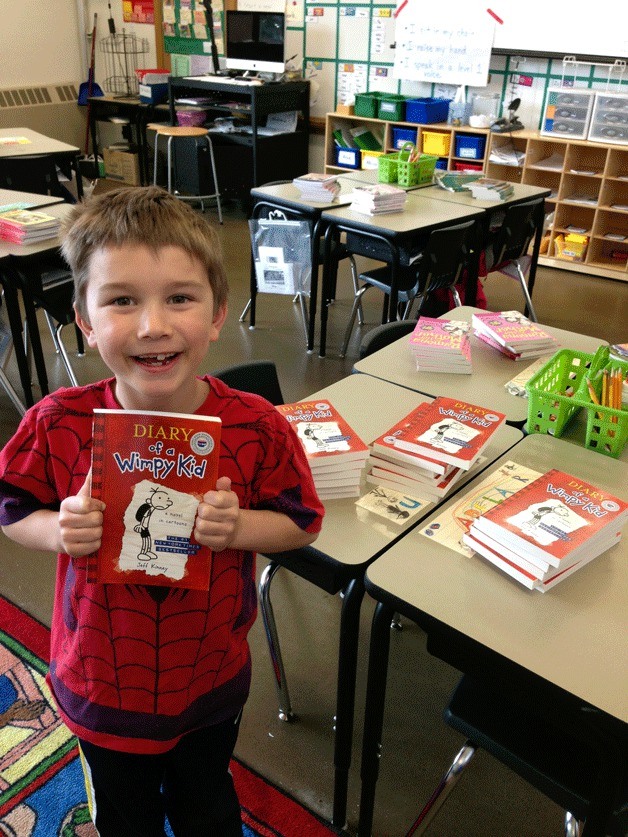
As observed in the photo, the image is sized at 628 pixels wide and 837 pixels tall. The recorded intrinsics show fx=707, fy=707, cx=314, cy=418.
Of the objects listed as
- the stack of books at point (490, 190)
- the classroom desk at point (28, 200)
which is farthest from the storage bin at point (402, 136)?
the classroom desk at point (28, 200)

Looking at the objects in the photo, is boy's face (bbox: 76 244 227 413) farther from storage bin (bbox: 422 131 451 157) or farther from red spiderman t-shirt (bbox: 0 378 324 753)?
storage bin (bbox: 422 131 451 157)

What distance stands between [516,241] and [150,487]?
3.56m

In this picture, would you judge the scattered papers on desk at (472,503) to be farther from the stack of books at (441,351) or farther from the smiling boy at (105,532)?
the stack of books at (441,351)

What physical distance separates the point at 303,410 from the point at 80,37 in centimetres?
765

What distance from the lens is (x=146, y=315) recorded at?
0.90 meters

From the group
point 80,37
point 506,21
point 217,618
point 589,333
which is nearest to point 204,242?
point 217,618

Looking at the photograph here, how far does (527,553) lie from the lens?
120cm

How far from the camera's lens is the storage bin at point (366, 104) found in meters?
6.02

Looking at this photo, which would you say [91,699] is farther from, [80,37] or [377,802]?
[80,37]

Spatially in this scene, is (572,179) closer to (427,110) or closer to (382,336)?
(427,110)

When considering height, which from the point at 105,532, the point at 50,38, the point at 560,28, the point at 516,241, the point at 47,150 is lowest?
the point at 516,241

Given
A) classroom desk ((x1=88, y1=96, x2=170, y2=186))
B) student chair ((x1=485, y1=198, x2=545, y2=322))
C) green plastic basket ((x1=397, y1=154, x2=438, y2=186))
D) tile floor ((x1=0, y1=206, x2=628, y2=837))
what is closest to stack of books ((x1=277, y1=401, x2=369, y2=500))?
tile floor ((x1=0, y1=206, x2=628, y2=837))

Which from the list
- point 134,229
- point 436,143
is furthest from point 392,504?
point 436,143

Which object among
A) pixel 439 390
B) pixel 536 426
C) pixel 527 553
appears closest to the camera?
pixel 527 553
